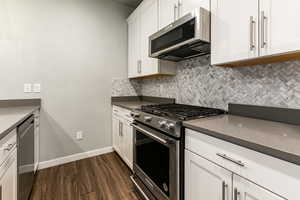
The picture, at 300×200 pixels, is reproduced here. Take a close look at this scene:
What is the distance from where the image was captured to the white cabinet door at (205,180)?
0.87 m

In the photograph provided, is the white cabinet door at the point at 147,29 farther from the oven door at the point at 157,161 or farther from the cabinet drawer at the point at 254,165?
the cabinet drawer at the point at 254,165

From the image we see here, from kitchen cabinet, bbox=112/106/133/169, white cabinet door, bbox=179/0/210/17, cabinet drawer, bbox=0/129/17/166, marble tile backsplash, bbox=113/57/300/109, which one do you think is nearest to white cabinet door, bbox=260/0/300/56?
marble tile backsplash, bbox=113/57/300/109

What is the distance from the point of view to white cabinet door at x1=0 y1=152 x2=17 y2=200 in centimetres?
94

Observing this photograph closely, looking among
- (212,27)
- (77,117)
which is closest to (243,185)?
(212,27)

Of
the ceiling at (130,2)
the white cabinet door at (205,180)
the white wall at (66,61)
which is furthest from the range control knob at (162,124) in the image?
the ceiling at (130,2)

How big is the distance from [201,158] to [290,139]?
0.48 metres

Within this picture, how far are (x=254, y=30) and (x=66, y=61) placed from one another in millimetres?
2459

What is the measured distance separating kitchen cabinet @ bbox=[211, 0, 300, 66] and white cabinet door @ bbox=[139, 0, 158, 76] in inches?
37.1

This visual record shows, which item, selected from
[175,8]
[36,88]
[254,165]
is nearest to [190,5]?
[175,8]

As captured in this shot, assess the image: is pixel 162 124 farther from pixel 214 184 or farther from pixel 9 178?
pixel 9 178

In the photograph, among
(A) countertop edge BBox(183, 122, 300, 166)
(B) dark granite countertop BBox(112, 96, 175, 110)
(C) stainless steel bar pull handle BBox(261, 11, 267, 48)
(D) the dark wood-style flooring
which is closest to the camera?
(A) countertop edge BBox(183, 122, 300, 166)

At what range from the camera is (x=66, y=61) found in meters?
2.42

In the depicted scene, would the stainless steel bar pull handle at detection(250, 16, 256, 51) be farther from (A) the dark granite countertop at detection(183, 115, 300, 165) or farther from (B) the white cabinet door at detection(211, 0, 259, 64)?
(A) the dark granite countertop at detection(183, 115, 300, 165)

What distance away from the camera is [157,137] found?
4.37 ft
